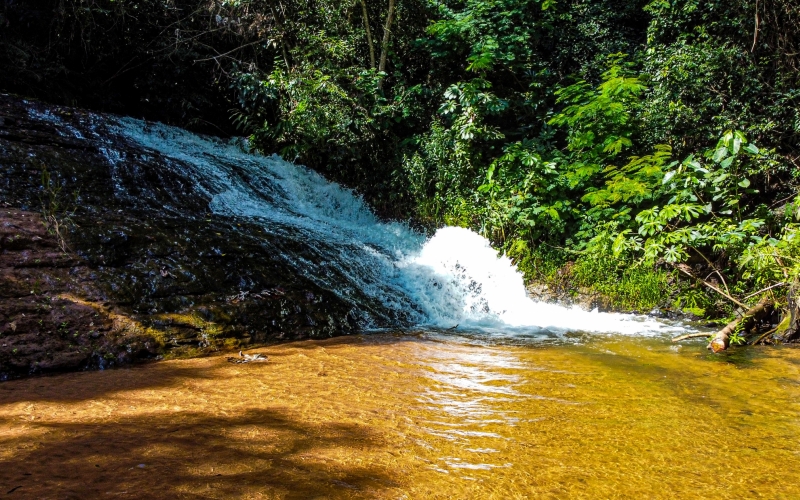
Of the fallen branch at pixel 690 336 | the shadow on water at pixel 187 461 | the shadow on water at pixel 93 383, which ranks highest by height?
the shadow on water at pixel 187 461

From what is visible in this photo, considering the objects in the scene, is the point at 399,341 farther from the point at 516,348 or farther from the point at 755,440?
A: the point at 755,440

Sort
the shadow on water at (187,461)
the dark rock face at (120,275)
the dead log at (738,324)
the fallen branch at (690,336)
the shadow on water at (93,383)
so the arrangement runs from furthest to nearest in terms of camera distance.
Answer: the fallen branch at (690,336)
the dead log at (738,324)
the dark rock face at (120,275)
the shadow on water at (93,383)
the shadow on water at (187,461)

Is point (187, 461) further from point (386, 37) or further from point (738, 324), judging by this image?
point (386, 37)

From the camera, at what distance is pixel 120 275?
4.21 m

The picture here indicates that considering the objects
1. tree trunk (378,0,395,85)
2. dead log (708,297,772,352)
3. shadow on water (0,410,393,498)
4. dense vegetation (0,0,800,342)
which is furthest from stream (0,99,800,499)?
tree trunk (378,0,395,85)

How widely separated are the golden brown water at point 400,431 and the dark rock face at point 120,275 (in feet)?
1.35

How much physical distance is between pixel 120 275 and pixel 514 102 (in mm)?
8464

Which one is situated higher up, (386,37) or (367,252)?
(386,37)

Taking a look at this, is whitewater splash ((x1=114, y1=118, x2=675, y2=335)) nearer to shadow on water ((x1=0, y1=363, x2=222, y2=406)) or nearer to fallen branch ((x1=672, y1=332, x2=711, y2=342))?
fallen branch ((x1=672, y1=332, x2=711, y2=342))

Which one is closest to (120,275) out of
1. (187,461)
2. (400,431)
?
(187,461)

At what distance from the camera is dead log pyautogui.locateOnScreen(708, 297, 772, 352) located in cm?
444

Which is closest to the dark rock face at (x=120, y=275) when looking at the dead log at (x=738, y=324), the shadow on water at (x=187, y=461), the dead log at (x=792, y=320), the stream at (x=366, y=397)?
the stream at (x=366, y=397)

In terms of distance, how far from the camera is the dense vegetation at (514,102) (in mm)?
7000

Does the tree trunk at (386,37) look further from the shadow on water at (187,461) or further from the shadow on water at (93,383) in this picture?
the shadow on water at (187,461)
